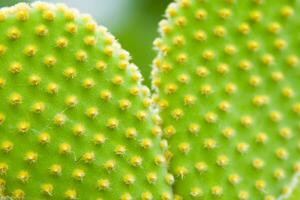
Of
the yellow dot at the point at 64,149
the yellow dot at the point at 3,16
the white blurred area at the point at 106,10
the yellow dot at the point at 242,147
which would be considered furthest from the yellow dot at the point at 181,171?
the white blurred area at the point at 106,10

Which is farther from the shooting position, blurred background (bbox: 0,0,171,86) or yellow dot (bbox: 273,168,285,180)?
blurred background (bbox: 0,0,171,86)

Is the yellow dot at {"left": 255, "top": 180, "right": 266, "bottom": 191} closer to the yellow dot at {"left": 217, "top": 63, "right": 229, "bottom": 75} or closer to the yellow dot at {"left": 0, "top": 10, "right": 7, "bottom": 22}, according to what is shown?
the yellow dot at {"left": 217, "top": 63, "right": 229, "bottom": 75}

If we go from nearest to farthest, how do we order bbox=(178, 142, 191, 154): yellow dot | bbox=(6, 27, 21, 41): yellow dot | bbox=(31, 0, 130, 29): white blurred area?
bbox=(6, 27, 21, 41): yellow dot → bbox=(178, 142, 191, 154): yellow dot → bbox=(31, 0, 130, 29): white blurred area

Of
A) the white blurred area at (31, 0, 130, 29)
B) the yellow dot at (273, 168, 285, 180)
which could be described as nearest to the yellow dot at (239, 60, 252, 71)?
the yellow dot at (273, 168, 285, 180)

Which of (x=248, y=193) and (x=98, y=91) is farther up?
(x=98, y=91)

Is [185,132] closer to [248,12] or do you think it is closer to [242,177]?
[242,177]

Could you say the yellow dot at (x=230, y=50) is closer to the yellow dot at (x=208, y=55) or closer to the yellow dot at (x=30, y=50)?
the yellow dot at (x=208, y=55)

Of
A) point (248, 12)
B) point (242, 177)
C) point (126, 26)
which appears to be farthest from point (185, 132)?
point (126, 26)
